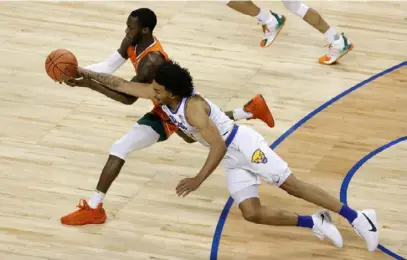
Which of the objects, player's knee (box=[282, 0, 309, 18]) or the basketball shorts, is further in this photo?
player's knee (box=[282, 0, 309, 18])

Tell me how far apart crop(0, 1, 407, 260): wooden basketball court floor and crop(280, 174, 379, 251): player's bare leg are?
0.58 ft

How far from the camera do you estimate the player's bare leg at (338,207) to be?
25.0 ft

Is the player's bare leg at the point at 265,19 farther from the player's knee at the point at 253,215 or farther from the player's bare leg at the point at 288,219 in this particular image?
the player's knee at the point at 253,215

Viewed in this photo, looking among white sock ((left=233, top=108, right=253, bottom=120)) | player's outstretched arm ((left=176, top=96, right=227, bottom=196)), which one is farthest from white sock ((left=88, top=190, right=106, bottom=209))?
white sock ((left=233, top=108, right=253, bottom=120))

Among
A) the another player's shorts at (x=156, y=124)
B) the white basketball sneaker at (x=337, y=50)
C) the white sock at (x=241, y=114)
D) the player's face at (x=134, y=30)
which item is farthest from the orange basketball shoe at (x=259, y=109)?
the white basketball sneaker at (x=337, y=50)

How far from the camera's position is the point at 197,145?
9477 mm

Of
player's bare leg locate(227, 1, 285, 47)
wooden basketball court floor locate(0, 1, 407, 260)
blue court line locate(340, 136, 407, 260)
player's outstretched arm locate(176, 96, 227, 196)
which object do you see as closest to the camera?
player's outstretched arm locate(176, 96, 227, 196)

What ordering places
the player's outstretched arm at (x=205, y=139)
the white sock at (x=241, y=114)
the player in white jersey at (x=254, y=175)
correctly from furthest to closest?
the white sock at (x=241, y=114) < the player in white jersey at (x=254, y=175) < the player's outstretched arm at (x=205, y=139)

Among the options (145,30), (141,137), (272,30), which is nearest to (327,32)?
(272,30)

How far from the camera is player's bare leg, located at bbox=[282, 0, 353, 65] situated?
1114 cm

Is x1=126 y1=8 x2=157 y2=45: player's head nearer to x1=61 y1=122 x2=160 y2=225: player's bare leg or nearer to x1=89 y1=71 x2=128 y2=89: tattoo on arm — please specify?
x1=89 y1=71 x2=128 y2=89: tattoo on arm

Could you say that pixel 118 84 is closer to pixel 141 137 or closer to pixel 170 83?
pixel 141 137

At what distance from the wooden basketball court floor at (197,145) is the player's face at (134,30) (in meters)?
1.39

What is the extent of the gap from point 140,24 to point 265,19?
344cm
